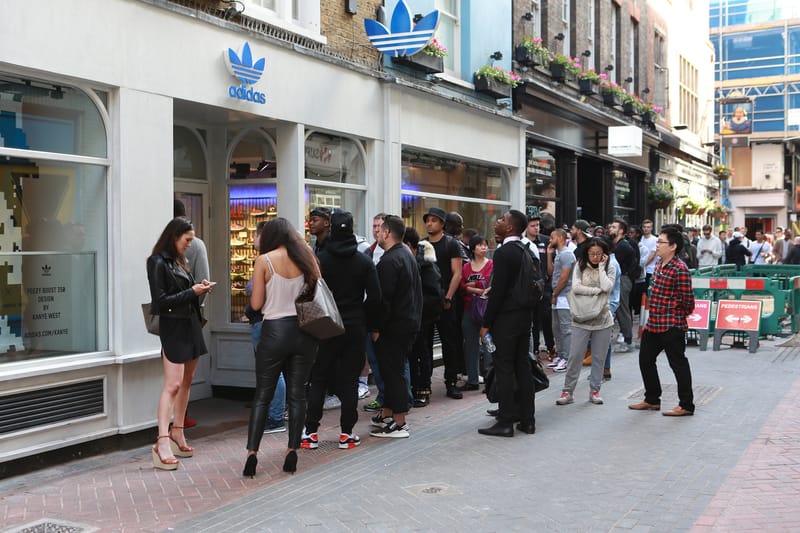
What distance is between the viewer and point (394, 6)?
1194 cm

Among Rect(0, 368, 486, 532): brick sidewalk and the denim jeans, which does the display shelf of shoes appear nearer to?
the denim jeans

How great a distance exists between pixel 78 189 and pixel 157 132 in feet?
2.89

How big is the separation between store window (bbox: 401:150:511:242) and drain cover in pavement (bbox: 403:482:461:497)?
259 inches

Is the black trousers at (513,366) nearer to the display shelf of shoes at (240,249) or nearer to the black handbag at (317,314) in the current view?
the black handbag at (317,314)

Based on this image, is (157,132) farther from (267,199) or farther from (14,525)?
(14,525)

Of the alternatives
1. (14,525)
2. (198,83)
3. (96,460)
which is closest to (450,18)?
(198,83)

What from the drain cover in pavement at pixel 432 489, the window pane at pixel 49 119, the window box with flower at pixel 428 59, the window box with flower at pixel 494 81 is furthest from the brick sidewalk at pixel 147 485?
the window box with flower at pixel 494 81

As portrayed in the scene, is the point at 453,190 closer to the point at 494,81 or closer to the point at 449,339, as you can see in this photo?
the point at 494,81

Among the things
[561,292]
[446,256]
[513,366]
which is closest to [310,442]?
[513,366]

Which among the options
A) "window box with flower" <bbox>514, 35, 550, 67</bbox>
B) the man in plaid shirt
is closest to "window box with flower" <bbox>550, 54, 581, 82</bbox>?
"window box with flower" <bbox>514, 35, 550, 67</bbox>

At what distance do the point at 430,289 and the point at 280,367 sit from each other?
297cm

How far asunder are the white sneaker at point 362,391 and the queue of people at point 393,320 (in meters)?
0.69

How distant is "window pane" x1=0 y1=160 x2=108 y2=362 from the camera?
22.3ft

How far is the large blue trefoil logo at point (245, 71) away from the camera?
8.51m
